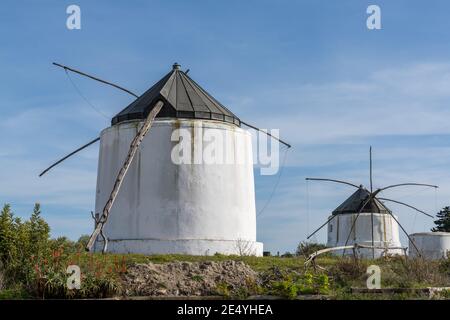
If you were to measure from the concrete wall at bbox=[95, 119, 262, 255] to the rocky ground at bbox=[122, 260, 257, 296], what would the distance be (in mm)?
7057

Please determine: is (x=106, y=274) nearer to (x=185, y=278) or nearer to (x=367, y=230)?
(x=185, y=278)

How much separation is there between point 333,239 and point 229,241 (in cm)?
2678

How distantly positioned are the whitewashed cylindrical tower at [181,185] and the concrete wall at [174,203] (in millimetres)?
35

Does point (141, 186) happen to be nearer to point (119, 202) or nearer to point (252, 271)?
point (119, 202)

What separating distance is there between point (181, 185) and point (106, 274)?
9574 millimetres

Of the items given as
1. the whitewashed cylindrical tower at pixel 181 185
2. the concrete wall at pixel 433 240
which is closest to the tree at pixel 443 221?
the concrete wall at pixel 433 240

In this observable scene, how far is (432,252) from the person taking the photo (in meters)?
50.5

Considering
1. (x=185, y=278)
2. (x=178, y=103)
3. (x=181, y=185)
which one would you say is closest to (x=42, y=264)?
(x=185, y=278)

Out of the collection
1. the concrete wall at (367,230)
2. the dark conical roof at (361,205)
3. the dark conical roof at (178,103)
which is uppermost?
the dark conical roof at (178,103)

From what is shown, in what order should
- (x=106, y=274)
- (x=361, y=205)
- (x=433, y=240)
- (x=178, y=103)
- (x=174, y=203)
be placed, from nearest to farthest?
1. (x=106, y=274)
2. (x=174, y=203)
3. (x=178, y=103)
4. (x=361, y=205)
5. (x=433, y=240)

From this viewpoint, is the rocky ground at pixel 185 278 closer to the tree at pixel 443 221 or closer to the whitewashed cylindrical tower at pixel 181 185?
the whitewashed cylindrical tower at pixel 181 185

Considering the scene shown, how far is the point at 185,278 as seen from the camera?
17906mm

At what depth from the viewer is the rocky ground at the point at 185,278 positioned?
17.0 metres
